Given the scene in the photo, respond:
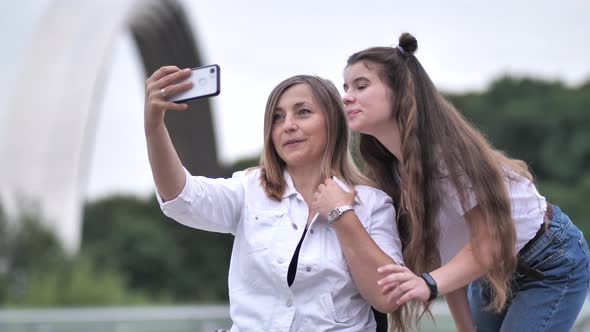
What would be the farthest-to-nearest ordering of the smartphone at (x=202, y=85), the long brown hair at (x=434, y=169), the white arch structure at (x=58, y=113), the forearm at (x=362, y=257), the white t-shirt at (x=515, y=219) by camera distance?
1. the white arch structure at (x=58, y=113)
2. the white t-shirt at (x=515, y=219)
3. the long brown hair at (x=434, y=169)
4. the forearm at (x=362, y=257)
5. the smartphone at (x=202, y=85)

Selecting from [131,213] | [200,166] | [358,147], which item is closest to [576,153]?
[200,166]

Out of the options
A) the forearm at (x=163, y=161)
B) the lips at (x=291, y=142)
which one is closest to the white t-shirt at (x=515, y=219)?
the lips at (x=291, y=142)

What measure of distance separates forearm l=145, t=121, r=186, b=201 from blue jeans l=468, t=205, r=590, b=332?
1.11 meters

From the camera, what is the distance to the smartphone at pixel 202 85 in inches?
95.5

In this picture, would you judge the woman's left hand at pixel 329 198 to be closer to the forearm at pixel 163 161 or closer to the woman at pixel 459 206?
the woman at pixel 459 206

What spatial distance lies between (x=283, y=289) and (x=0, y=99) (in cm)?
1495

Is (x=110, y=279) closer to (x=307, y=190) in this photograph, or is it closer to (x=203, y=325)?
(x=203, y=325)

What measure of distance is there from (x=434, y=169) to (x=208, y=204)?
0.68m

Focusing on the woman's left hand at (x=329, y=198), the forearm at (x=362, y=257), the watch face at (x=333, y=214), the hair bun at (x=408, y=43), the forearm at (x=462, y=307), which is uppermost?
the hair bun at (x=408, y=43)

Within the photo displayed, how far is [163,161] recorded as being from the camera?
2.58m

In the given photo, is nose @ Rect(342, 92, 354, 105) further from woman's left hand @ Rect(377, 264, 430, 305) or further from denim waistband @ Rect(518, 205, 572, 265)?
denim waistband @ Rect(518, 205, 572, 265)

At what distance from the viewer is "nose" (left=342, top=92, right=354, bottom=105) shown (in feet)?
9.18

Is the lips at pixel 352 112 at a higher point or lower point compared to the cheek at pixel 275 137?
higher

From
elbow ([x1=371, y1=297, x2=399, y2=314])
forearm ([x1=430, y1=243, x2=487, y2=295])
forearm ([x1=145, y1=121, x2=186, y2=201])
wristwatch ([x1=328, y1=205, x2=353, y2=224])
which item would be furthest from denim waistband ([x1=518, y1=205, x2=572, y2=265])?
forearm ([x1=145, y1=121, x2=186, y2=201])
